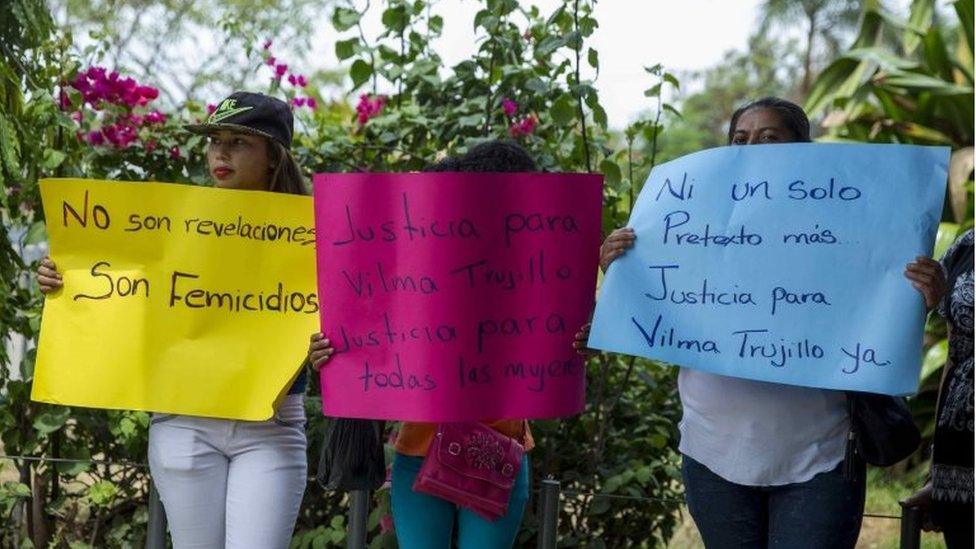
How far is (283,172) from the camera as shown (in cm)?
343

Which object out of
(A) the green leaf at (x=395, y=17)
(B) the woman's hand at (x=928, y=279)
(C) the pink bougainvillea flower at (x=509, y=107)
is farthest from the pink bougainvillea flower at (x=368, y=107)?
(B) the woman's hand at (x=928, y=279)

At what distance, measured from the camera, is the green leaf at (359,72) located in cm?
471

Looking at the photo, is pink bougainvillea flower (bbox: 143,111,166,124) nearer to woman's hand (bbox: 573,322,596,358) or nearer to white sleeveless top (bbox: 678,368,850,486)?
woman's hand (bbox: 573,322,596,358)

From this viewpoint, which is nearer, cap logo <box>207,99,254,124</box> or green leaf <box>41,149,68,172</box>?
cap logo <box>207,99,254,124</box>


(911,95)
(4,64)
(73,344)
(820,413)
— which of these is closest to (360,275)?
(73,344)

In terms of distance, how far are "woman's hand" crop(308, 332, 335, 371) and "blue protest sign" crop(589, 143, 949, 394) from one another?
2.02 ft

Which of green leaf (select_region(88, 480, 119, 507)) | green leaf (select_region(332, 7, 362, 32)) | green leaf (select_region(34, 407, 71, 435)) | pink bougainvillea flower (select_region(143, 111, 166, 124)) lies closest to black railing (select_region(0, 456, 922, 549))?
green leaf (select_region(88, 480, 119, 507))

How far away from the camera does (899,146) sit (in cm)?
A: 279

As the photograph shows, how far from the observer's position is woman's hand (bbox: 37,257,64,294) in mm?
3363

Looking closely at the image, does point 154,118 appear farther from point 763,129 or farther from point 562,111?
point 763,129

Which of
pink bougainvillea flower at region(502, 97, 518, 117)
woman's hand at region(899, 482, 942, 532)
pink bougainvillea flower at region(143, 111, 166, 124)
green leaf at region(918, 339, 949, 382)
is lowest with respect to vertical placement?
woman's hand at region(899, 482, 942, 532)

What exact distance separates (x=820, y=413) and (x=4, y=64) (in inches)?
103

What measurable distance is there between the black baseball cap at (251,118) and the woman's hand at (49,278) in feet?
1.65

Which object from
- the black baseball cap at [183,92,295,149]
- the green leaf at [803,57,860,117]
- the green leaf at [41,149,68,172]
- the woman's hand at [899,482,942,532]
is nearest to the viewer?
the woman's hand at [899,482,942,532]
